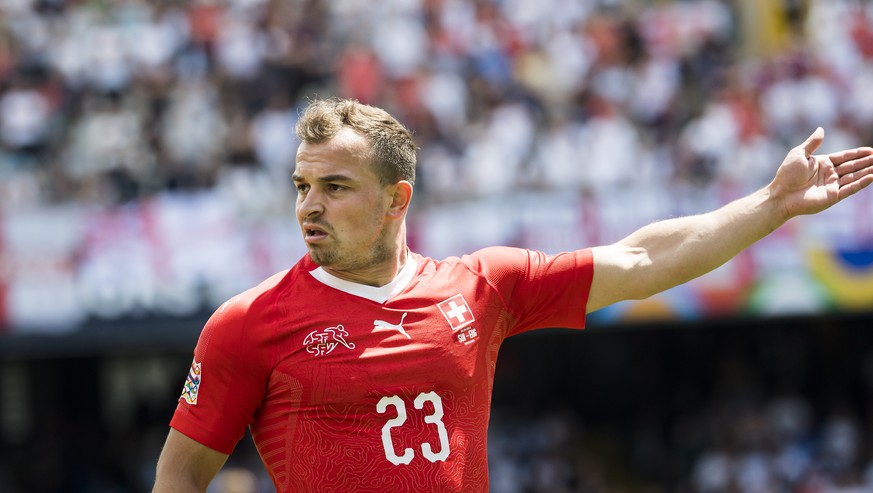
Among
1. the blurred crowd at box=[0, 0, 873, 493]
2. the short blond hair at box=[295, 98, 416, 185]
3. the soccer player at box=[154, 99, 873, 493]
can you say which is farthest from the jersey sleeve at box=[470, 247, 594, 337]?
the blurred crowd at box=[0, 0, 873, 493]

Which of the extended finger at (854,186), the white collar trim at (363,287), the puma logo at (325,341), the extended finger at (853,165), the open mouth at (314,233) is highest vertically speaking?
the extended finger at (853,165)

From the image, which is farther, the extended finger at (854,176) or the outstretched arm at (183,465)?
the extended finger at (854,176)

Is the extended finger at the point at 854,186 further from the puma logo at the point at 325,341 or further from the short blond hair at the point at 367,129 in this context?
the puma logo at the point at 325,341

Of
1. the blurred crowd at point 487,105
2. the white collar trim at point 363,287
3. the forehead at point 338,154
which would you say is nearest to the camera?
the forehead at point 338,154

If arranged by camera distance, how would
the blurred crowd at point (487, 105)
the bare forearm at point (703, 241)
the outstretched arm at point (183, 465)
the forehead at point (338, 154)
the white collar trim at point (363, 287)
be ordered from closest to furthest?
the outstretched arm at point (183, 465), the forehead at point (338, 154), the white collar trim at point (363, 287), the bare forearm at point (703, 241), the blurred crowd at point (487, 105)

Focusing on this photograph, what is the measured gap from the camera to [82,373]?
16.2 m

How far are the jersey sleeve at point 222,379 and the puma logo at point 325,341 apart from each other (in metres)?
0.14

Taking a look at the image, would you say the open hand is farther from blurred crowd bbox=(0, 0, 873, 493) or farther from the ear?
blurred crowd bbox=(0, 0, 873, 493)

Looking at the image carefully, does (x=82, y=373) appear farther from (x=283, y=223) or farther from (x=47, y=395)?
(x=283, y=223)

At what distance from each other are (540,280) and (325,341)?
2.49 feet

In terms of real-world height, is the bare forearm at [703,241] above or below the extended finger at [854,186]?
below

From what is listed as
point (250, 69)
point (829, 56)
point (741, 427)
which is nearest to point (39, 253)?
point (250, 69)

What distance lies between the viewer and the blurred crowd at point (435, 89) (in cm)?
1260

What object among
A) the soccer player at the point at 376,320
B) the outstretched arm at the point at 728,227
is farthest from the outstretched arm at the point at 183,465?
the outstretched arm at the point at 728,227
